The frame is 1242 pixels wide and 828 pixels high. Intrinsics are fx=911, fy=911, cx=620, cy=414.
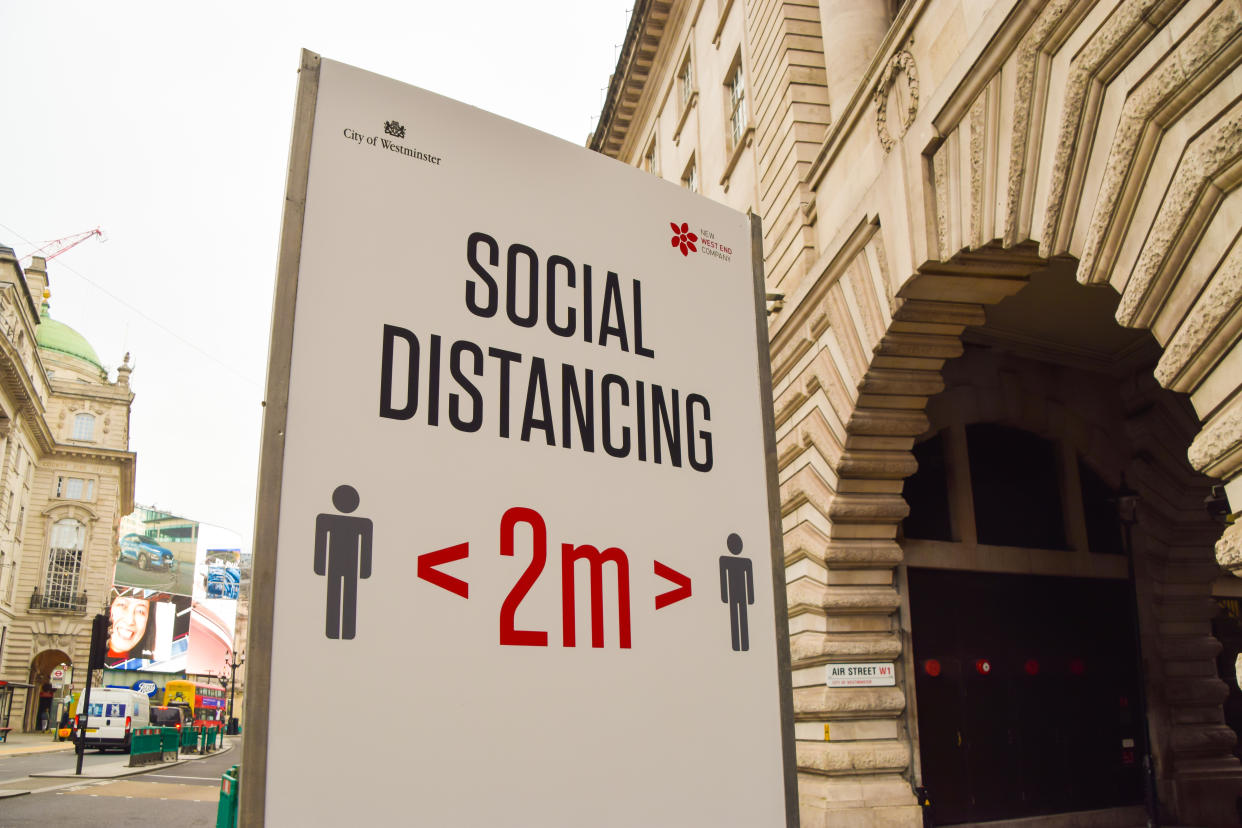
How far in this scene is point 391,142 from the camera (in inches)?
85.6

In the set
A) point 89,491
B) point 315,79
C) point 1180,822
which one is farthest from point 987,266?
point 89,491

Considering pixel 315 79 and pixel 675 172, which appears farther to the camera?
pixel 675 172

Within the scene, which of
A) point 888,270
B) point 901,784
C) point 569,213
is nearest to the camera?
point 569,213

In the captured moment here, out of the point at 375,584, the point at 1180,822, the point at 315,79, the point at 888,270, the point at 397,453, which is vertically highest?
the point at 888,270

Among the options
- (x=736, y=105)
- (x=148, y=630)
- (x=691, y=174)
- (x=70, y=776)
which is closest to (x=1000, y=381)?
(x=736, y=105)

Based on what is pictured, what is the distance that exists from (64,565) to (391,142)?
77142mm

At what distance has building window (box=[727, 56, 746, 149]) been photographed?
16.1 meters

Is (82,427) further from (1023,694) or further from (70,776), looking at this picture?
(1023,694)

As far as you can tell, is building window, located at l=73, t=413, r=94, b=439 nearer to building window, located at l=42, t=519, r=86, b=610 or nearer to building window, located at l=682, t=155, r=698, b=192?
building window, located at l=42, t=519, r=86, b=610

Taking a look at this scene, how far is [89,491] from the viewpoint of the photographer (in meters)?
69.9

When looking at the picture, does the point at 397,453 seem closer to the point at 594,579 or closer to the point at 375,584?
the point at 375,584

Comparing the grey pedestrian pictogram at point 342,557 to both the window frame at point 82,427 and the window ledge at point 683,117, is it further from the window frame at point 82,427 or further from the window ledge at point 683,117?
the window frame at point 82,427

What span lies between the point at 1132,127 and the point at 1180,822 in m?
Result: 11.9

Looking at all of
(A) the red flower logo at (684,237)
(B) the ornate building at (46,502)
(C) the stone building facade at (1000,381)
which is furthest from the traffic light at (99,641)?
(B) the ornate building at (46,502)
